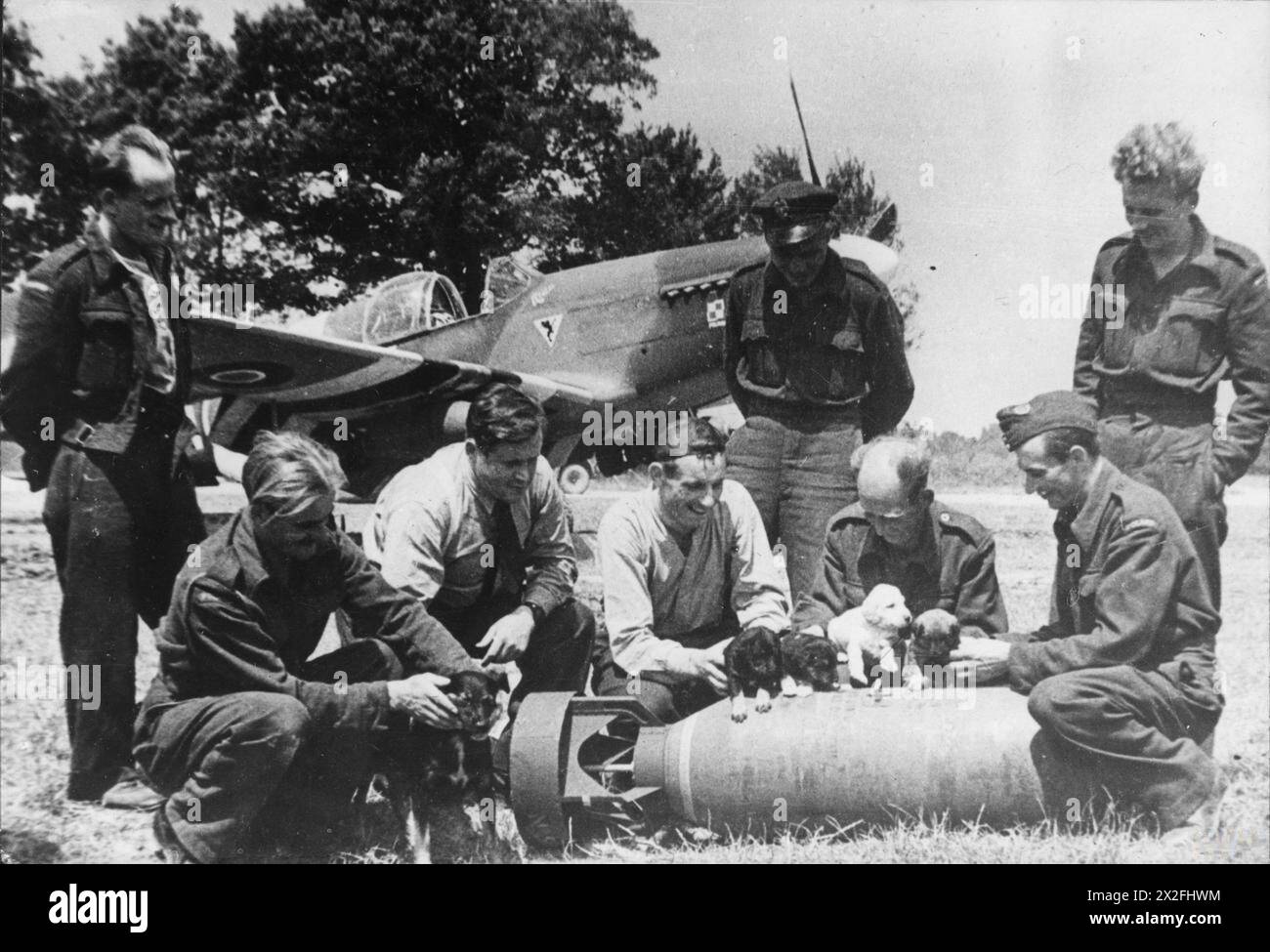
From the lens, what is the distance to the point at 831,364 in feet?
13.1

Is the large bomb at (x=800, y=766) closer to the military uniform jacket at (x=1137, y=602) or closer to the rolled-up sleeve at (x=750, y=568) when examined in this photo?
the military uniform jacket at (x=1137, y=602)

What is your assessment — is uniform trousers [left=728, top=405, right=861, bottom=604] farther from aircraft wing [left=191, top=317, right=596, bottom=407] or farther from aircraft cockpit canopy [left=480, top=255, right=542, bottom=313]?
aircraft wing [left=191, top=317, right=596, bottom=407]

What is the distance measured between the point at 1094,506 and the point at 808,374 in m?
1.30

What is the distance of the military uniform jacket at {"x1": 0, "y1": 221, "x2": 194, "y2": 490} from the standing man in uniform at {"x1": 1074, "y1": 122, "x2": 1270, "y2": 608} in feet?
10.5

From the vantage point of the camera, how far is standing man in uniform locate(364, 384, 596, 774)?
10.5 ft

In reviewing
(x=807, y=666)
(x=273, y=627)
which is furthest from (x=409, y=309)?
(x=807, y=666)

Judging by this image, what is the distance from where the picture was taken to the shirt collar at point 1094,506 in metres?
3.01

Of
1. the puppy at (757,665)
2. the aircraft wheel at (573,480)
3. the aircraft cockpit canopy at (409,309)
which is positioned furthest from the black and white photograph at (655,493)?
the aircraft wheel at (573,480)

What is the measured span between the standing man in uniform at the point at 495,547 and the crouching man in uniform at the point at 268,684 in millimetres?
289

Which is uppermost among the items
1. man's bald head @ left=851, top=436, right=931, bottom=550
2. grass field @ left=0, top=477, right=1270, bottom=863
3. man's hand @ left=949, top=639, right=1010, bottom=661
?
man's bald head @ left=851, top=436, right=931, bottom=550

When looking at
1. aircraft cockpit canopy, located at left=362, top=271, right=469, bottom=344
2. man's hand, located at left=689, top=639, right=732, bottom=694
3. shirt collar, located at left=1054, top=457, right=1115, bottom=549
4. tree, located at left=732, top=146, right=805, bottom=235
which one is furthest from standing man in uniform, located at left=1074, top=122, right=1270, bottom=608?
aircraft cockpit canopy, located at left=362, top=271, right=469, bottom=344
